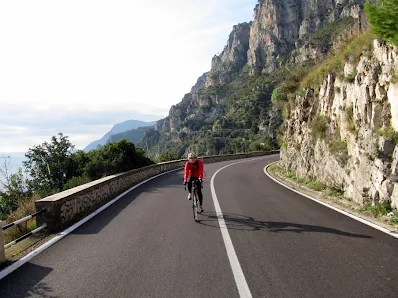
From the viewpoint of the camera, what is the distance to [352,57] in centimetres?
1240

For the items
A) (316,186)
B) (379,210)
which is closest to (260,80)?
(316,186)

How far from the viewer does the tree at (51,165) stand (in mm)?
19328

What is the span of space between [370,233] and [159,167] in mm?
20392

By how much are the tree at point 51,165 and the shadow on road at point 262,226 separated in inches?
520

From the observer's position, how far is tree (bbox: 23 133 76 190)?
1933cm

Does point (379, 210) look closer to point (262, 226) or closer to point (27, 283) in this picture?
point (262, 226)

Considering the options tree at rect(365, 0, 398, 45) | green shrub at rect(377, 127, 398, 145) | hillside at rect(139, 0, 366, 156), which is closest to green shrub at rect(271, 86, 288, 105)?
tree at rect(365, 0, 398, 45)

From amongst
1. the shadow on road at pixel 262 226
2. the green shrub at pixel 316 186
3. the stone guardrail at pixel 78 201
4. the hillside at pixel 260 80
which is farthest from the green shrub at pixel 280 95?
the hillside at pixel 260 80

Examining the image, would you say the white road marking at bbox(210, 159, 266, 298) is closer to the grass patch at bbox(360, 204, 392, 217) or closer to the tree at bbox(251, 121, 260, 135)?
the grass patch at bbox(360, 204, 392, 217)

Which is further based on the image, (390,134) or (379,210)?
(390,134)

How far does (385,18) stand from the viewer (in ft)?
30.5

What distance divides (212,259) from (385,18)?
813cm

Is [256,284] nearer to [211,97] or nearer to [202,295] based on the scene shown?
[202,295]

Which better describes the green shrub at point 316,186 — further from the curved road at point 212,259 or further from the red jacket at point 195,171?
the red jacket at point 195,171
